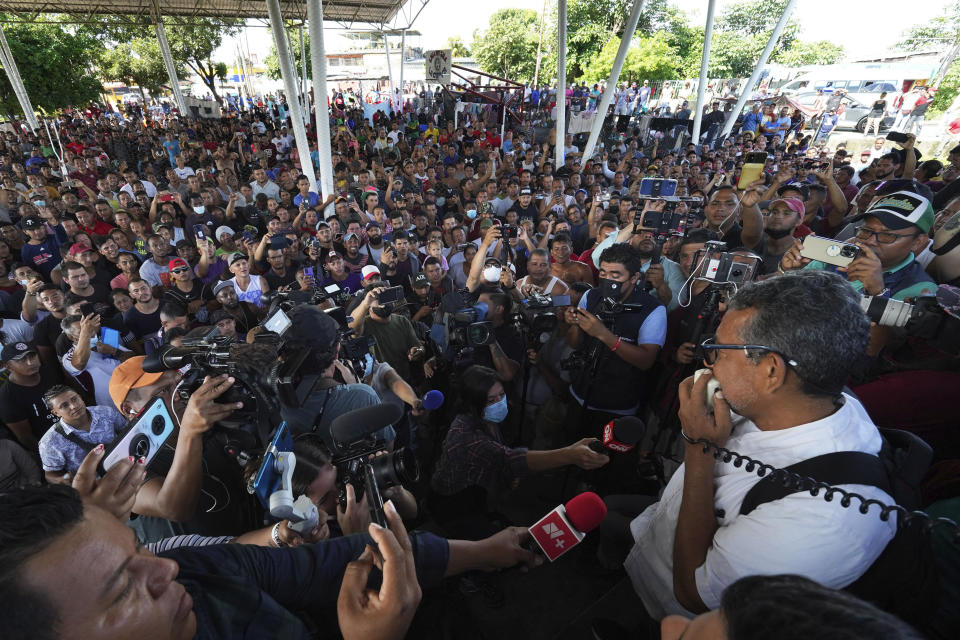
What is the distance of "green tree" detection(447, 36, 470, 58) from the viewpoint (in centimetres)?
4978

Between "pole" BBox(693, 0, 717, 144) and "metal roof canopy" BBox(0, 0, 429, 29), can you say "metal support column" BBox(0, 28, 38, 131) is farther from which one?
"pole" BBox(693, 0, 717, 144)

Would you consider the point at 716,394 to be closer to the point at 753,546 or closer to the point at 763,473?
the point at 763,473

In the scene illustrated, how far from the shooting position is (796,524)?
1237mm

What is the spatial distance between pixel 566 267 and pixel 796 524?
3788 mm

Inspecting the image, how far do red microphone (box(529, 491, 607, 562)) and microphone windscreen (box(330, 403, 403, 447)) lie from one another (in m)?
0.72

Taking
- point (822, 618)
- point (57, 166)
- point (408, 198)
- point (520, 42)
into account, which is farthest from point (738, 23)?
point (822, 618)

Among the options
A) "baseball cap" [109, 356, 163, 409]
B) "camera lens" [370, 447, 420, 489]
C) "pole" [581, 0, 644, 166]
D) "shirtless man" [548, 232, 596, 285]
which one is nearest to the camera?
"camera lens" [370, 447, 420, 489]

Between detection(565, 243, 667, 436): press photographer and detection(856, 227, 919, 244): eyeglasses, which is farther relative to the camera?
detection(565, 243, 667, 436): press photographer

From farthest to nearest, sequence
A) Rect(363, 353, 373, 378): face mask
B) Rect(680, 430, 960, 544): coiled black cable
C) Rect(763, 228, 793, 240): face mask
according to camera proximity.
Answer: Rect(763, 228, 793, 240): face mask → Rect(363, 353, 373, 378): face mask → Rect(680, 430, 960, 544): coiled black cable

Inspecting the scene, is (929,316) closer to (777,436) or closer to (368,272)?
(777,436)

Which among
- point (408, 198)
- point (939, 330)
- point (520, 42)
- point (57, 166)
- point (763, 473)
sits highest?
point (520, 42)

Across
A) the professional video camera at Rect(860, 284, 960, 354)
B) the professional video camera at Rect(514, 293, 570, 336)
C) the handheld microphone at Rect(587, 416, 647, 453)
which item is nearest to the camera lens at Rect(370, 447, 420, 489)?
the handheld microphone at Rect(587, 416, 647, 453)

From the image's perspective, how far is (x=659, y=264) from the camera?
13.6ft

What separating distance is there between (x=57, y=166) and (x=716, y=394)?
1761cm
